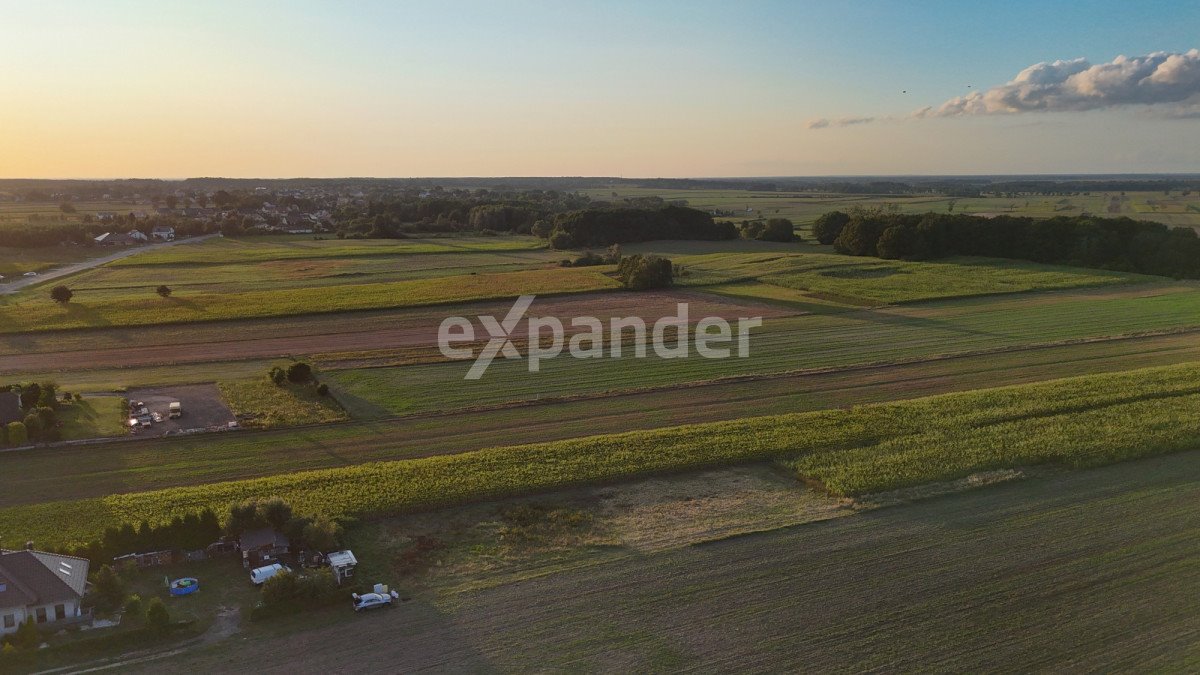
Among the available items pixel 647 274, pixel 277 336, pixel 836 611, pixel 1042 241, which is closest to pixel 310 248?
pixel 647 274

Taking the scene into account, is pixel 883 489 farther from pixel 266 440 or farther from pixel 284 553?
pixel 266 440

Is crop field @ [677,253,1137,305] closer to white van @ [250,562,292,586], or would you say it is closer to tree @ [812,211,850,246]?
tree @ [812,211,850,246]

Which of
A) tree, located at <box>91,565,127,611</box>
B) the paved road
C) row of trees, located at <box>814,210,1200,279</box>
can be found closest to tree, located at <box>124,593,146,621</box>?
tree, located at <box>91,565,127,611</box>

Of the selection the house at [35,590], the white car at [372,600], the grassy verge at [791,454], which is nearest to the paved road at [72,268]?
the grassy verge at [791,454]

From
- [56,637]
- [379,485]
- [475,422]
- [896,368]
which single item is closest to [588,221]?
[896,368]

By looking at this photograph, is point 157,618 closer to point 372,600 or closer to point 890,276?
point 372,600

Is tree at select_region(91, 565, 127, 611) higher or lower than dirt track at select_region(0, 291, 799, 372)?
lower
